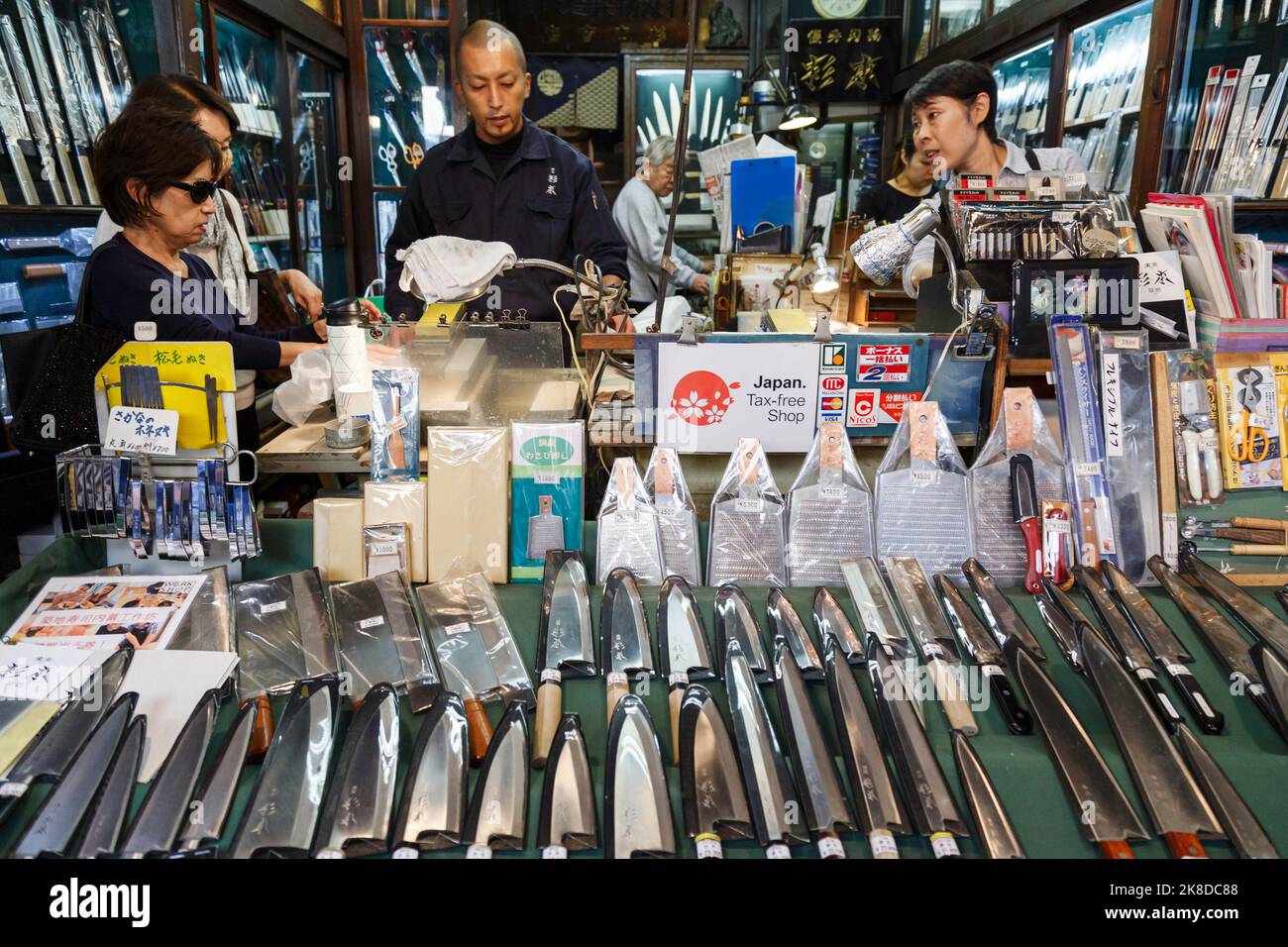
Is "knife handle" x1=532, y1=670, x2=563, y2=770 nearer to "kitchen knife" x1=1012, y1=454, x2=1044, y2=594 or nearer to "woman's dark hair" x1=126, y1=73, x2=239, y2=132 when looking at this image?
"kitchen knife" x1=1012, y1=454, x2=1044, y2=594

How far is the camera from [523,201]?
120 inches

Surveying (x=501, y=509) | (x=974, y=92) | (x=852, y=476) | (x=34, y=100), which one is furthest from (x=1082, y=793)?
(x=34, y=100)

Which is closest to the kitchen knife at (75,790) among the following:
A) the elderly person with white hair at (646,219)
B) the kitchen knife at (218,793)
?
the kitchen knife at (218,793)

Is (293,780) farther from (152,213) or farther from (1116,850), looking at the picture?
(152,213)

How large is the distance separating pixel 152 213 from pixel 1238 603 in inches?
93.2

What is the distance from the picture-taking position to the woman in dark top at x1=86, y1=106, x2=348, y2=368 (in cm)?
189

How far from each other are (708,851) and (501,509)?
787mm

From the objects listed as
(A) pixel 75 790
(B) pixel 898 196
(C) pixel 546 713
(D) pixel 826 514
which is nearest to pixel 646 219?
(B) pixel 898 196

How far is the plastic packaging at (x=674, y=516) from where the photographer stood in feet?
5.10

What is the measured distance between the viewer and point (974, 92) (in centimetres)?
274

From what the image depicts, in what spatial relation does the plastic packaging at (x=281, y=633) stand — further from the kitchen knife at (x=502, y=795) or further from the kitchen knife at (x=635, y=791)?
the kitchen knife at (x=635, y=791)

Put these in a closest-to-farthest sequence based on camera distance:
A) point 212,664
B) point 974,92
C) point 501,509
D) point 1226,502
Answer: point 212,664
point 501,509
point 1226,502
point 974,92

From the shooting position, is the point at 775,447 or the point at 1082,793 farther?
the point at 775,447

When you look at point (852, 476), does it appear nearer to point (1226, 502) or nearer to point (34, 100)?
point (1226, 502)
